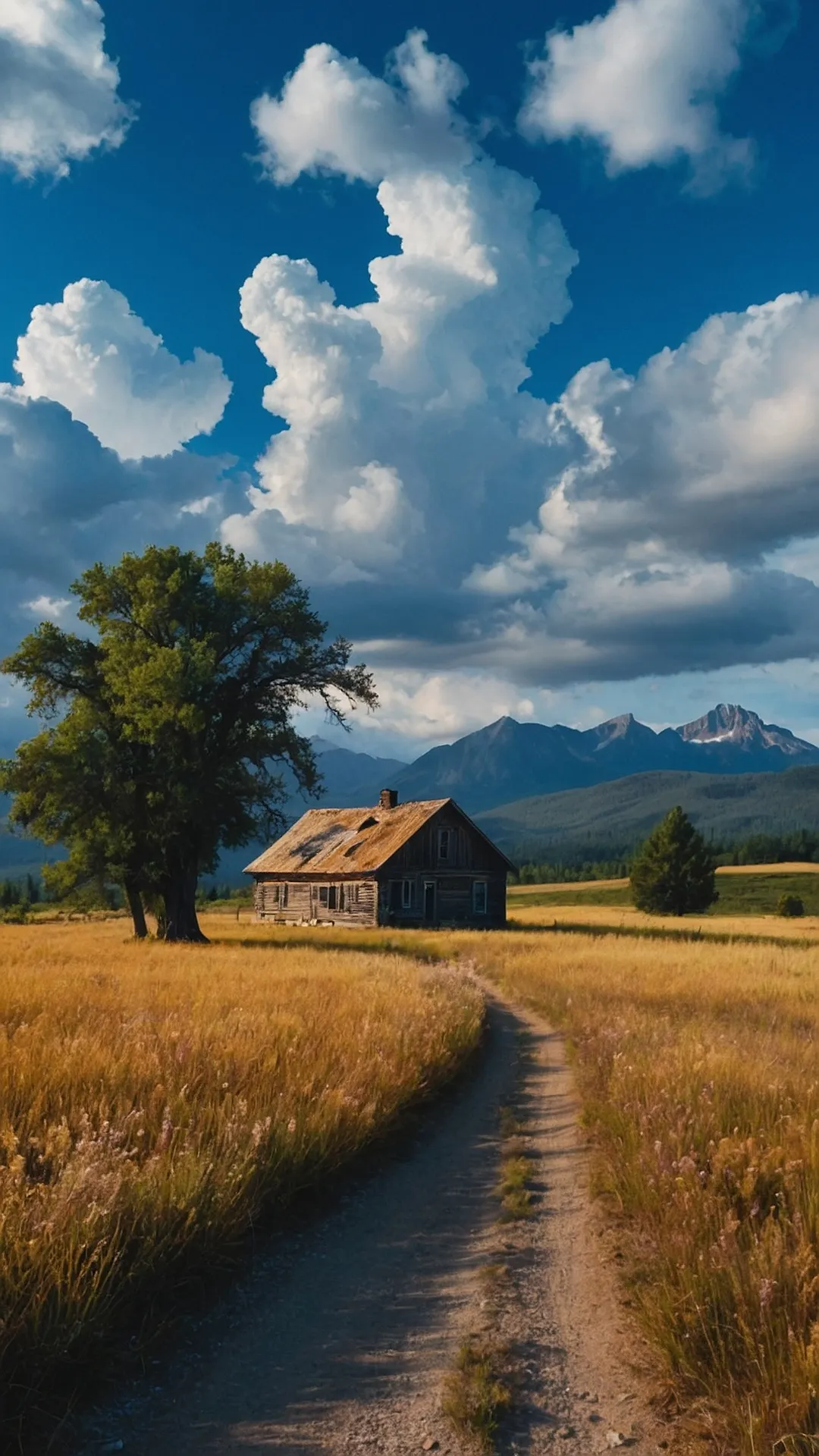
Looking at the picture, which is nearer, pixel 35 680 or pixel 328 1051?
pixel 328 1051

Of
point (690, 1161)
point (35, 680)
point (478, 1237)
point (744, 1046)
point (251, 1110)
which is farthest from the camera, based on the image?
point (35, 680)

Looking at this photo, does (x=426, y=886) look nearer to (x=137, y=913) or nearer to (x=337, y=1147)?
(x=137, y=913)

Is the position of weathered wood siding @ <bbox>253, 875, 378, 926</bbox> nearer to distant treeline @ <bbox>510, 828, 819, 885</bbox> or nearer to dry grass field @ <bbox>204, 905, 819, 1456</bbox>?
dry grass field @ <bbox>204, 905, 819, 1456</bbox>

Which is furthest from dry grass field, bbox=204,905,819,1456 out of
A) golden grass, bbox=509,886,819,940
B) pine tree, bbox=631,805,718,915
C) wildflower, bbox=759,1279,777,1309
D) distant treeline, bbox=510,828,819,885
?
distant treeline, bbox=510,828,819,885

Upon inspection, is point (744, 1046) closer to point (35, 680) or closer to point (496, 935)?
point (496, 935)

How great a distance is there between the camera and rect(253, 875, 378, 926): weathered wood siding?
48.7 metres

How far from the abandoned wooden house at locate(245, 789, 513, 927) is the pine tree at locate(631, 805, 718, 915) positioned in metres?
20.6

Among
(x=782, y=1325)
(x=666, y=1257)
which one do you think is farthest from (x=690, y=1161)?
(x=782, y=1325)

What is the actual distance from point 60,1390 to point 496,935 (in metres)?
32.1

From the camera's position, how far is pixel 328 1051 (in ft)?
30.1

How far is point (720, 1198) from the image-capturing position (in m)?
5.42

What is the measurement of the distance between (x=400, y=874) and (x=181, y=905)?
1680cm

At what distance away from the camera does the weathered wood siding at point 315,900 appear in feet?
160

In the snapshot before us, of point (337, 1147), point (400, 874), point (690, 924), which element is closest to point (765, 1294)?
point (337, 1147)
